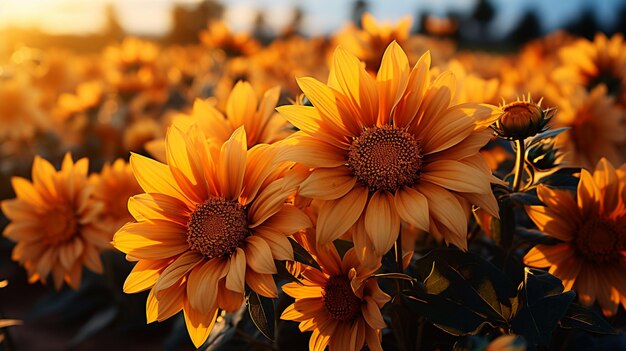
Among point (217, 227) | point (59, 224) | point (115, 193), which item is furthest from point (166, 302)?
point (115, 193)

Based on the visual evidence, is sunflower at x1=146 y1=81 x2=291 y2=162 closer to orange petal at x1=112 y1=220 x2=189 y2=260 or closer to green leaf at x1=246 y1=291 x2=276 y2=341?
orange petal at x1=112 y1=220 x2=189 y2=260

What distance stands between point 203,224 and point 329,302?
1.01 feet

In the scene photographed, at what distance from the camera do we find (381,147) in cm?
107

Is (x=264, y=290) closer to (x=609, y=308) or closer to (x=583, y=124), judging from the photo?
(x=609, y=308)

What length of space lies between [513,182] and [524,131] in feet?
0.82

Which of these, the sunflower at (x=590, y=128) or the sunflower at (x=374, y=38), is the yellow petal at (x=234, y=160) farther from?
the sunflower at (x=374, y=38)

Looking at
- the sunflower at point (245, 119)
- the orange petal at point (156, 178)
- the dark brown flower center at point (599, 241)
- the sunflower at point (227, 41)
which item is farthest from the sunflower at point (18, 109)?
the dark brown flower center at point (599, 241)

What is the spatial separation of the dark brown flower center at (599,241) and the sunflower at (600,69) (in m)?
1.69

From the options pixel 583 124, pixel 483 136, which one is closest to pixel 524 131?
Result: pixel 483 136

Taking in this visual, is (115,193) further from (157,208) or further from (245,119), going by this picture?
(157,208)

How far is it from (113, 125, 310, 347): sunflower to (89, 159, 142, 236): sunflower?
893mm

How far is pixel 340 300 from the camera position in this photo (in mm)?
1155

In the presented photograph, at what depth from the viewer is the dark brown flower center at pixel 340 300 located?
45.3 inches

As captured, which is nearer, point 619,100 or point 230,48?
point 619,100
